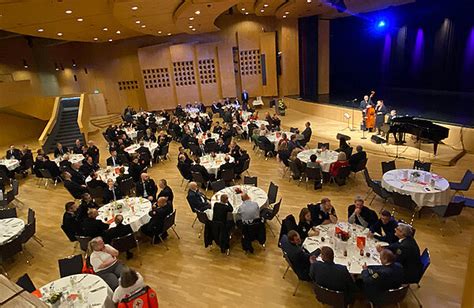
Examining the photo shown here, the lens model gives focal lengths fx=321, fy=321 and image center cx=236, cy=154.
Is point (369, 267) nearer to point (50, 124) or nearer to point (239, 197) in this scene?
point (239, 197)

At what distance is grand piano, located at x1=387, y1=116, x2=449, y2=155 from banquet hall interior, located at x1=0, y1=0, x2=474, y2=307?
62 millimetres

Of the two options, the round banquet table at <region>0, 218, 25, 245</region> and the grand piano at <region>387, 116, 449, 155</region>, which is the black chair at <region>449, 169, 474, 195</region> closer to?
the grand piano at <region>387, 116, 449, 155</region>

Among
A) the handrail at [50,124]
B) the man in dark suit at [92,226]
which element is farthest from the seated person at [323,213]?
the handrail at [50,124]

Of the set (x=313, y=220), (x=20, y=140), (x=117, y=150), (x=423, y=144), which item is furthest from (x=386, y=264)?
(x=20, y=140)

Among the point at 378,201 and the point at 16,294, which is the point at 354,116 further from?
the point at 16,294

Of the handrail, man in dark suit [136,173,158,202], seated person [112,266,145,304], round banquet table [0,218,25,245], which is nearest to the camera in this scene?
seated person [112,266,145,304]

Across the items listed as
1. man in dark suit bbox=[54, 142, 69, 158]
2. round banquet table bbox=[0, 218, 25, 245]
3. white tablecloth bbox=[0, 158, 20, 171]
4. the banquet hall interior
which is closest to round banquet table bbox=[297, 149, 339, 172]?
the banquet hall interior

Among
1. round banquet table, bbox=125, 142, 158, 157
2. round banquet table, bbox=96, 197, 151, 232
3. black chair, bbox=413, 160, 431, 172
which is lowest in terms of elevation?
round banquet table, bbox=96, 197, 151, 232

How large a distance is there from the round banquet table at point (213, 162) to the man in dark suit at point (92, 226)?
12.7 ft

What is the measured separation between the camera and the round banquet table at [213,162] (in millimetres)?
9844

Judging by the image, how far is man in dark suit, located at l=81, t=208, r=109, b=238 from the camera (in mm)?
6520

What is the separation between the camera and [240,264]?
6.52 m

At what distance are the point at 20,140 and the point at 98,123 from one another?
5088mm

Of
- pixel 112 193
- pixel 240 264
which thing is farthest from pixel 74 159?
pixel 240 264
